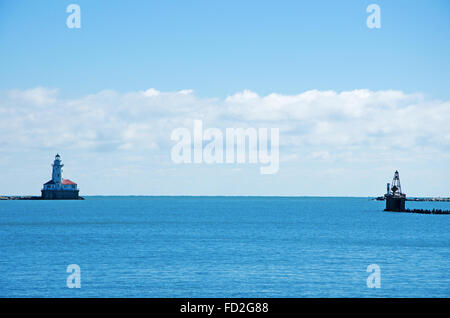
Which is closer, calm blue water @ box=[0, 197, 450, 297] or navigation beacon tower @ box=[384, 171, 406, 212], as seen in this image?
calm blue water @ box=[0, 197, 450, 297]

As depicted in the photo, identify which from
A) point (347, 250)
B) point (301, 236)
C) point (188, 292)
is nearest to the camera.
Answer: point (188, 292)

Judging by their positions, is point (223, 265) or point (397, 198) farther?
point (397, 198)

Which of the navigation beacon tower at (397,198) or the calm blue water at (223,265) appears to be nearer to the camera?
the calm blue water at (223,265)

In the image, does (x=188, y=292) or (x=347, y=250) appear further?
(x=347, y=250)

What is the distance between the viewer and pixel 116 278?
152 feet
